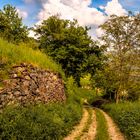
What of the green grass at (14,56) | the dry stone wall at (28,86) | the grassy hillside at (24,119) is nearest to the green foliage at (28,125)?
the grassy hillside at (24,119)

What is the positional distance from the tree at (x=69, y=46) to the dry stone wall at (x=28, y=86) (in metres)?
9.59

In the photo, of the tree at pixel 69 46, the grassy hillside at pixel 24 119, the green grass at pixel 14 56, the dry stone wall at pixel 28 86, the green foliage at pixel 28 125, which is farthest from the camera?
the tree at pixel 69 46

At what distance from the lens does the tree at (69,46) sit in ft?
123

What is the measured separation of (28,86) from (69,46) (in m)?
16.6

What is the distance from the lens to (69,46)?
37.0 m

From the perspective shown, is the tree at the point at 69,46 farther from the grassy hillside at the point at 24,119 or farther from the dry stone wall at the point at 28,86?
the grassy hillside at the point at 24,119

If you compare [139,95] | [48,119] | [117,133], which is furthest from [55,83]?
[139,95]

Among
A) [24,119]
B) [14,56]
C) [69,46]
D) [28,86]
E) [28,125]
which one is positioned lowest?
[28,125]

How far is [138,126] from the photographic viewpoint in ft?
68.9

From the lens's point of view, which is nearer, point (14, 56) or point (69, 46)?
point (14, 56)

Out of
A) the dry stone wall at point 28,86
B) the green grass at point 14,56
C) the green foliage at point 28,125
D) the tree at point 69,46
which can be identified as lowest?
the green foliage at point 28,125

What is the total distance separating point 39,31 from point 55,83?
15.5 meters

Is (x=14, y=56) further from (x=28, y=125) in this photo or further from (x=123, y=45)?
(x=123, y=45)

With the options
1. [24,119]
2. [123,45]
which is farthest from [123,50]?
[24,119]
